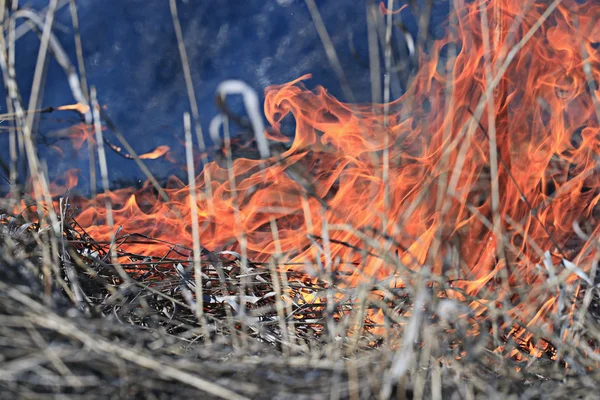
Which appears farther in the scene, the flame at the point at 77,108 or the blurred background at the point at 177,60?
the blurred background at the point at 177,60

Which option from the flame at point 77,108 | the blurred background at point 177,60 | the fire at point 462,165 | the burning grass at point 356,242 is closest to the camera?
the burning grass at point 356,242

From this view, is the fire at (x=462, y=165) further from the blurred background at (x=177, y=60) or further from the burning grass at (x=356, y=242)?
the blurred background at (x=177, y=60)

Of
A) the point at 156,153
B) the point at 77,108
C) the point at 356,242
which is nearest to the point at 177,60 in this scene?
the point at 156,153

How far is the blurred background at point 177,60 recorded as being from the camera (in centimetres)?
257

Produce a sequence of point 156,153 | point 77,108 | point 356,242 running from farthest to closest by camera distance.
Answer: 1. point 156,153
2. point 356,242
3. point 77,108

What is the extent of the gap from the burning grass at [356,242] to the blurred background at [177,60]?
0.29ft

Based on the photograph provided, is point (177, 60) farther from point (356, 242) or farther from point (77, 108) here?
point (356, 242)

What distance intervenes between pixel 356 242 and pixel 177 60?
45.9 inches

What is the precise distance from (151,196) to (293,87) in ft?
2.44

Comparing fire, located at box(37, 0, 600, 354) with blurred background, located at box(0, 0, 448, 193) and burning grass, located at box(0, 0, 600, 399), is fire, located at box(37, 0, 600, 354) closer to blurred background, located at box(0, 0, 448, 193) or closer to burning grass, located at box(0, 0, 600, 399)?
burning grass, located at box(0, 0, 600, 399)

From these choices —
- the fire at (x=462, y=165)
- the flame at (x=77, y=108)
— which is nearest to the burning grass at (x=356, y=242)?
the fire at (x=462, y=165)

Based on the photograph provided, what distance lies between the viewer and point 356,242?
82.2 inches

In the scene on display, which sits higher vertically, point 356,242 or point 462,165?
point 462,165

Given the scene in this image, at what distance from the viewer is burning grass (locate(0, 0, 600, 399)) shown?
856mm
